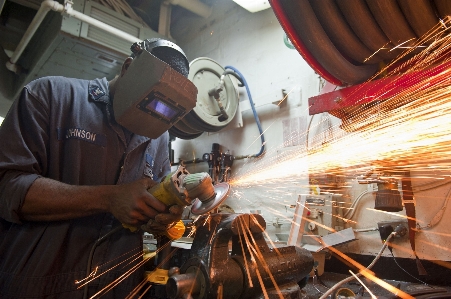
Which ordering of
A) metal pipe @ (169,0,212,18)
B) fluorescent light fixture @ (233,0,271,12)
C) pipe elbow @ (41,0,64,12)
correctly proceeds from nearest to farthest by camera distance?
1. pipe elbow @ (41,0,64,12)
2. fluorescent light fixture @ (233,0,271,12)
3. metal pipe @ (169,0,212,18)

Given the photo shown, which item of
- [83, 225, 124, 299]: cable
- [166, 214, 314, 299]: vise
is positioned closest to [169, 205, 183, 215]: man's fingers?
[166, 214, 314, 299]: vise

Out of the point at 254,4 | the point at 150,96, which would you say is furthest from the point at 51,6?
the point at 150,96

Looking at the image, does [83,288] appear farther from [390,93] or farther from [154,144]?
[390,93]

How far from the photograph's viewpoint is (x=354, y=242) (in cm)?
231

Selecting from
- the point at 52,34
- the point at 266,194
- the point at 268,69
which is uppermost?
the point at 52,34

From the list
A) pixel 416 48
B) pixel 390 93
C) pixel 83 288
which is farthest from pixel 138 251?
pixel 416 48

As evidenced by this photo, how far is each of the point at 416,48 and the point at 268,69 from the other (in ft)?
6.23

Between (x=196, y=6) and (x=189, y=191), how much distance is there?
12.6 ft

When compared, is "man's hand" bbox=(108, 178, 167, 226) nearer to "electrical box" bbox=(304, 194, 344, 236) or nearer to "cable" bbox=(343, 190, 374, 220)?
"electrical box" bbox=(304, 194, 344, 236)

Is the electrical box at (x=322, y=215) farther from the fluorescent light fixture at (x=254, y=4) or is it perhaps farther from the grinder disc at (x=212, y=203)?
the fluorescent light fixture at (x=254, y=4)

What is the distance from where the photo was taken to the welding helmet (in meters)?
1.45

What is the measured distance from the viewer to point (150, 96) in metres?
1.48

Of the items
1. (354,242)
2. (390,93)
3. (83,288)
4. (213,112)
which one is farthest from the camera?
(213,112)

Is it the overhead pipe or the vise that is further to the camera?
the overhead pipe
